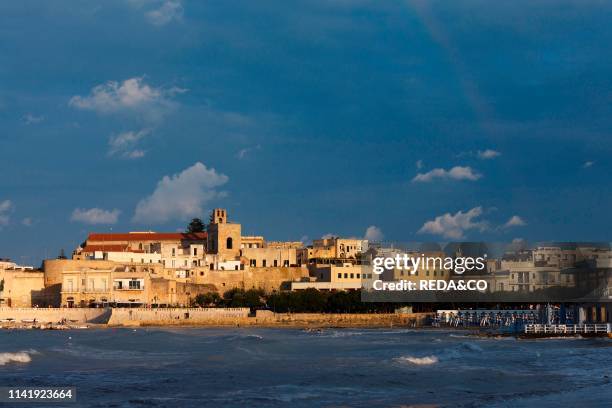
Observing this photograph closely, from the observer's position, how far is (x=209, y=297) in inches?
3442

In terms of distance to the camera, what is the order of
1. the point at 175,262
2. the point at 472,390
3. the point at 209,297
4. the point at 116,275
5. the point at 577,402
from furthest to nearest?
the point at 175,262 < the point at 209,297 < the point at 116,275 < the point at 472,390 < the point at 577,402

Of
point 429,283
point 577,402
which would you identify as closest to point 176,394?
point 577,402

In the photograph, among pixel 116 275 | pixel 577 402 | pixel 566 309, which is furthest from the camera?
pixel 116 275

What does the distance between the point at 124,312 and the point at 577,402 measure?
183 ft

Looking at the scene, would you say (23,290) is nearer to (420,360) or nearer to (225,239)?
(225,239)

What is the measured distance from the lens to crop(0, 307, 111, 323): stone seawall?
77.1 meters

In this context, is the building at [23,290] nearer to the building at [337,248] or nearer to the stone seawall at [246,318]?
the stone seawall at [246,318]

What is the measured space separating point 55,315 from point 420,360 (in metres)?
46.6

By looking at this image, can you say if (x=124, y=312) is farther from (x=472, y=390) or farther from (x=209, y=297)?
(x=472, y=390)

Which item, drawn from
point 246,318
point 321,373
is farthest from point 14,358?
point 246,318

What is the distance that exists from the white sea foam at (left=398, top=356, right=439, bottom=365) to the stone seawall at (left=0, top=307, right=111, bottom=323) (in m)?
43.4

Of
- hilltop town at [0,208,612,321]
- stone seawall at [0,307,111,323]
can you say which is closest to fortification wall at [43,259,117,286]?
hilltop town at [0,208,612,321]

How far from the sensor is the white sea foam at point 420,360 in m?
36.9

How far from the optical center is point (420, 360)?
37406 millimetres
